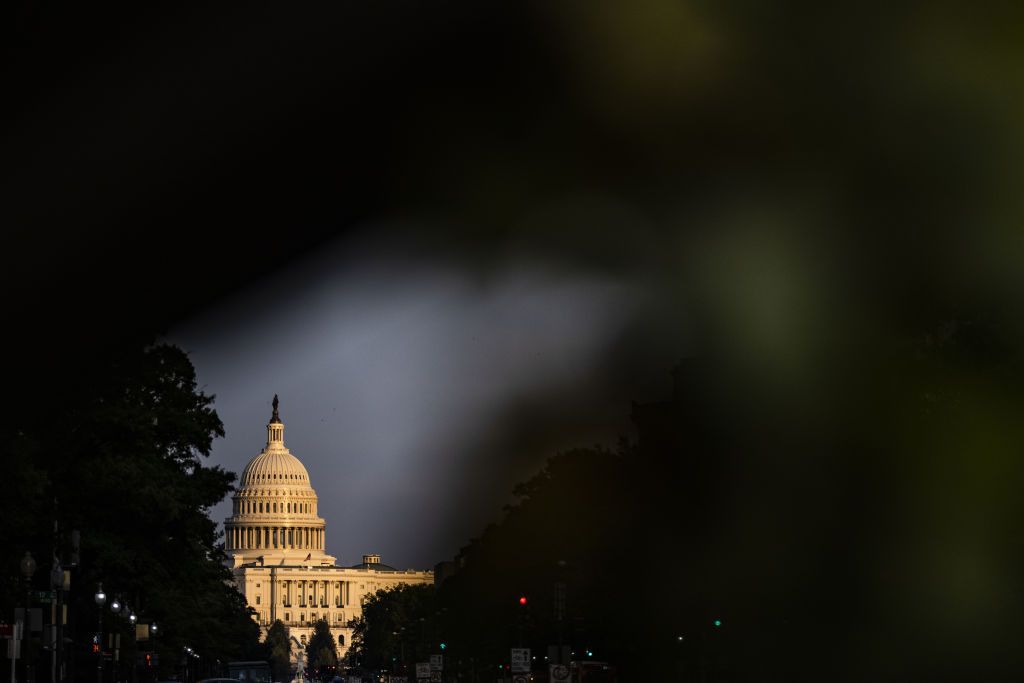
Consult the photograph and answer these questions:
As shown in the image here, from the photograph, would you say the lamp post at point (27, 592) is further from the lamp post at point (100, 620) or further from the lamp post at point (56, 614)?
the lamp post at point (100, 620)

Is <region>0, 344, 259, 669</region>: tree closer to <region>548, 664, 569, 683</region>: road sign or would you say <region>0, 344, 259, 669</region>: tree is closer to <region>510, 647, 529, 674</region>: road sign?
<region>510, 647, 529, 674</region>: road sign

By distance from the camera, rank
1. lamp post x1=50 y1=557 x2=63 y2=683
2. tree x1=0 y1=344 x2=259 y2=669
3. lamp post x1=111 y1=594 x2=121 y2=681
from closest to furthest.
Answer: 1. lamp post x1=50 y1=557 x2=63 y2=683
2. tree x1=0 y1=344 x2=259 y2=669
3. lamp post x1=111 y1=594 x2=121 y2=681

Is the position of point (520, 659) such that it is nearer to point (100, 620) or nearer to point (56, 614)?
point (56, 614)

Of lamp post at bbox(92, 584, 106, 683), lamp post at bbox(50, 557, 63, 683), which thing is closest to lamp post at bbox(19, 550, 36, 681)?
lamp post at bbox(50, 557, 63, 683)

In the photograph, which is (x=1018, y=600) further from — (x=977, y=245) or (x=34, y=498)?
(x=34, y=498)

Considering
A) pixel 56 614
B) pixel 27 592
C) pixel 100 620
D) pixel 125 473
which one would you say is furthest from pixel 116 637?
pixel 27 592

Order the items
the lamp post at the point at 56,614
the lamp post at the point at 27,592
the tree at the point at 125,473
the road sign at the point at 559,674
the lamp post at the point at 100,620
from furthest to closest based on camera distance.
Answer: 1. the lamp post at the point at 100,620
2. the tree at the point at 125,473
3. the road sign at the point at 559,674
4. the lamp post at the point at 56,614
5. the lamp post at the point at 27,592

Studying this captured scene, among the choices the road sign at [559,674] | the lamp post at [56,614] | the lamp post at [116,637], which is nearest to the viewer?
the lamp post at [56,614]

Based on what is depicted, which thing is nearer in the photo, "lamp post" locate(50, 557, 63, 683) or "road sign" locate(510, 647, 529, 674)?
"lamp post" locate(50, 557, 63, 683)

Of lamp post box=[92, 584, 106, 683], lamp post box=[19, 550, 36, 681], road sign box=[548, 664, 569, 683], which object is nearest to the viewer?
lamp post box=[19, 550, 36, 681]

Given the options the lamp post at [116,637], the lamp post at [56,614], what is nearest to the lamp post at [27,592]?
the lamp post at [56,614]

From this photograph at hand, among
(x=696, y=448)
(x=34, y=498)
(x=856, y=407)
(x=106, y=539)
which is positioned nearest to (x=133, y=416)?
(x=106, y=539)

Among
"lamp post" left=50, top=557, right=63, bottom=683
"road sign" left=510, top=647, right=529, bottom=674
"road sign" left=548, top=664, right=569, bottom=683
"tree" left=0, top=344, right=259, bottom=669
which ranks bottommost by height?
"road sign" left=548, top=664, right=569, bottom=683

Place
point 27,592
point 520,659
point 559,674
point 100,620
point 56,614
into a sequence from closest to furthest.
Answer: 1. point 559,674
2. point 27,592
3. point 56,614
4. point 520,659
5. point 100,620
